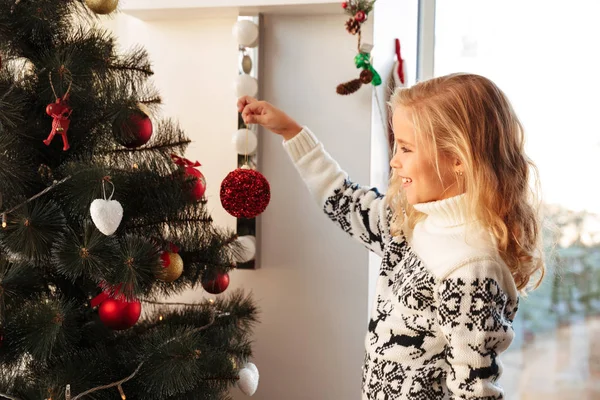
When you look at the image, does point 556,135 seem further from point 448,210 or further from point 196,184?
point 196,184

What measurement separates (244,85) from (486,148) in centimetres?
79

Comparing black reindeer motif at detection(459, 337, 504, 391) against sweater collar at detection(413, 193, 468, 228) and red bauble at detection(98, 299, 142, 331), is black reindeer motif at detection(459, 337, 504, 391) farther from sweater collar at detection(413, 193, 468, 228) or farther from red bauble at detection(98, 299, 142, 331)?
red bauble at detection(98, 299, 142, 331)

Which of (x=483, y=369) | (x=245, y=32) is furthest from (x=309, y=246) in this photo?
(x=483, y=369)

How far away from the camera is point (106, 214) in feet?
3.73

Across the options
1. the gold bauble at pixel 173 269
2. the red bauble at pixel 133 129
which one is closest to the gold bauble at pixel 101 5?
the red bauble at pixel 133 129

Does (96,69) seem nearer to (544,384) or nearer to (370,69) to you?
(370,69)

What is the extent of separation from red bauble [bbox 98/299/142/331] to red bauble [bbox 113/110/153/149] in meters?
0.28

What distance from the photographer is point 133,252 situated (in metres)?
1.17

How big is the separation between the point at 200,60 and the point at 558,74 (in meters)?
1.09

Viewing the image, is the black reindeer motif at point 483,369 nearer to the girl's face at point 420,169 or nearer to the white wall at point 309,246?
the girl's face at point 420,169

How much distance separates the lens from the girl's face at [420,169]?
1165 mm

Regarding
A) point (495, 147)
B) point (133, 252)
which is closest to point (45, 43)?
point (133, 252)

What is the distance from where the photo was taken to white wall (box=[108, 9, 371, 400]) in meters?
1.82

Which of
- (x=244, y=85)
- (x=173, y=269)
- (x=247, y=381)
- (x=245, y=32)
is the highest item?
(x=245, y=32)
